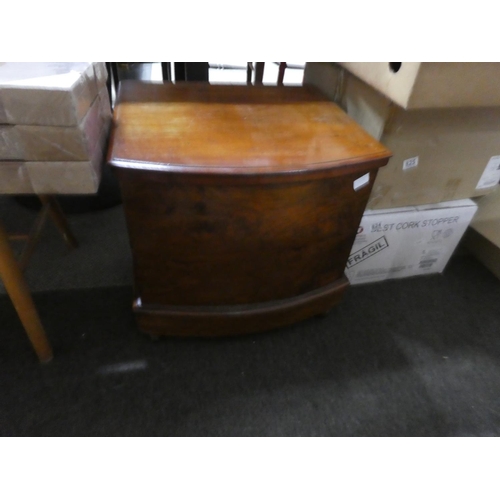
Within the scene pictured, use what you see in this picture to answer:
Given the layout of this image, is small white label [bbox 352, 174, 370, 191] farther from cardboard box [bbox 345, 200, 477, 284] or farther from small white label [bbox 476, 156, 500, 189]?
small white label [bbox 476, 156, 500, 189]

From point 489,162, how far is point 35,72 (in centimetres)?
118

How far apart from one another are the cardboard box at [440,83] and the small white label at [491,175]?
0.34 meters

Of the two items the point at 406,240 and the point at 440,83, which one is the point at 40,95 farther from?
the point at 406,240

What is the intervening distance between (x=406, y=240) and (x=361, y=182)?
1.52 feet

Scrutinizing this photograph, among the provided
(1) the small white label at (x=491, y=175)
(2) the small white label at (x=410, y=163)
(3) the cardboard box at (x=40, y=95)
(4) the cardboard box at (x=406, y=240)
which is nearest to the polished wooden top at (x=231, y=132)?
(3) the cardboard box at (x=40, y=95)

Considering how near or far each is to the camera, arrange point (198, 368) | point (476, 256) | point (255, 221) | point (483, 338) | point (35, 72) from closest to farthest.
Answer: point (35, 72), point (255, 221), point (198, 368), point (483, 338), point (476, 256)

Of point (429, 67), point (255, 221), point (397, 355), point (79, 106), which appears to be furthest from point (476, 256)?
point (79, 106)

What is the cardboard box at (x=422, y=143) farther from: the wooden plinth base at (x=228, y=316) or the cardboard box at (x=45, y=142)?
the cardboard box at (x=45, y=142)

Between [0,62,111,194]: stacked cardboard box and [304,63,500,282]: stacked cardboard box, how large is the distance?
63cm

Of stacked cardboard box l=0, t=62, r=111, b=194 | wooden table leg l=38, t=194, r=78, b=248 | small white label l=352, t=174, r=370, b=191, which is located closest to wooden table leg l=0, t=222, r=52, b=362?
stacked cardboard box l=0, t=62, r=111, b=194

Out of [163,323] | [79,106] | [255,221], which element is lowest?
[163,323]

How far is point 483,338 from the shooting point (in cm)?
114

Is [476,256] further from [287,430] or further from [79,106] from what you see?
[79,106]

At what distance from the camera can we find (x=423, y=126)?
0.93 metres
